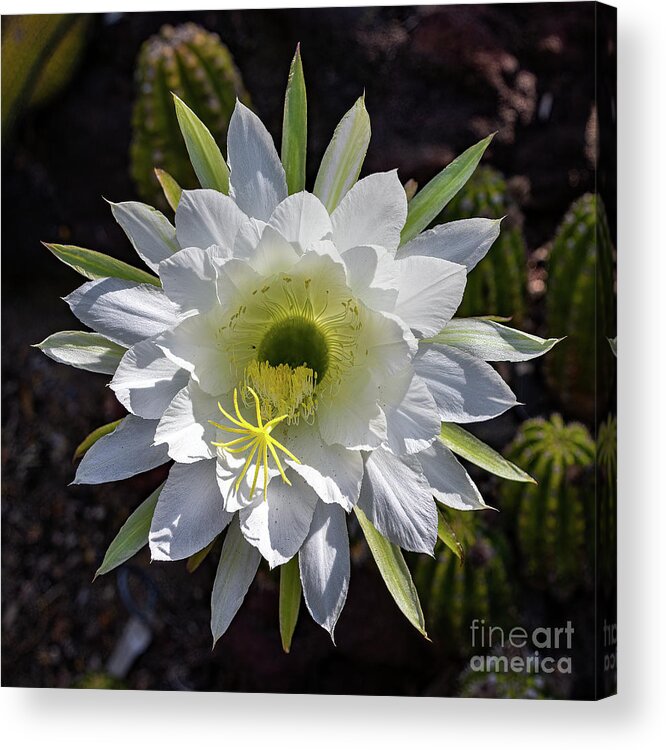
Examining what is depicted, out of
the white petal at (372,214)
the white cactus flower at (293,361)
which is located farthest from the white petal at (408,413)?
the white petal at (372,214)

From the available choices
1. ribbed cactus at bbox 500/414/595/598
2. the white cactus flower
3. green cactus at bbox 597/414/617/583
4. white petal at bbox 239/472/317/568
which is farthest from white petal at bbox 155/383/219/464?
green cactus at bbox 597/414/617/583

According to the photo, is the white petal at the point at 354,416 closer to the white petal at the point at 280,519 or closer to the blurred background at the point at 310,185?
the white petal at the point at 280,519

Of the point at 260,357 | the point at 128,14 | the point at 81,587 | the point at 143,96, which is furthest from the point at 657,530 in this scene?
the point at 128,14

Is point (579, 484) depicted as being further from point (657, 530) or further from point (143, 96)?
point (143, 96)

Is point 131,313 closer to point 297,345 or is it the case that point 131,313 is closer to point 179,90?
point 297,345

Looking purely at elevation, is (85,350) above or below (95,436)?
above

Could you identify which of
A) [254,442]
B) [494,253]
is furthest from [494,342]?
[254,442]

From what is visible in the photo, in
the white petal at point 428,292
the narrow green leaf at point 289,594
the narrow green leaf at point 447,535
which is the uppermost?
the white petal at point 428,292
